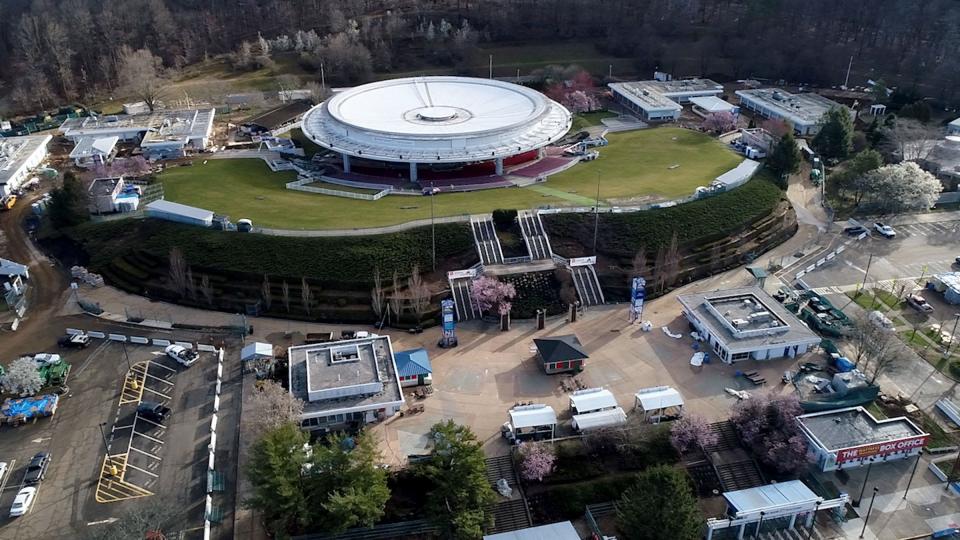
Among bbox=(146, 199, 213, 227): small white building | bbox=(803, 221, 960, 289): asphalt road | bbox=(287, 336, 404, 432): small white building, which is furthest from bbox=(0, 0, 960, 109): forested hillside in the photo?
bbox=(287, 336, 404, 432): small white building

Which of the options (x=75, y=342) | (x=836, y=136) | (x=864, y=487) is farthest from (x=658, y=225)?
(x=75, y=342)

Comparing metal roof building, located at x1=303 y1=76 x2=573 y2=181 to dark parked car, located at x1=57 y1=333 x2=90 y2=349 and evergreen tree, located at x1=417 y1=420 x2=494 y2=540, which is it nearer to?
dark parked car, located at x1=57 y1=333 x2=90 y2=349

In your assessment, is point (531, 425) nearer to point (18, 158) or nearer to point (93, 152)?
point (93, 152)

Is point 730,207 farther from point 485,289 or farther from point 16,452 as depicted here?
point 16,452

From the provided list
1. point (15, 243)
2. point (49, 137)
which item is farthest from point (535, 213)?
point (49, 137)

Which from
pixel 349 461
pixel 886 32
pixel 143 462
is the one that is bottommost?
pixel 143 462

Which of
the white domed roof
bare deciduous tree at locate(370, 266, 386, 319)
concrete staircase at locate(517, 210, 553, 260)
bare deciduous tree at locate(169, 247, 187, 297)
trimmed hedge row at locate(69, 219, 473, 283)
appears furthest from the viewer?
the white domed roof
